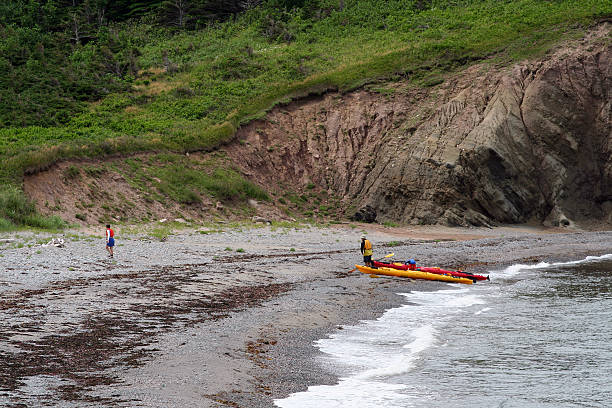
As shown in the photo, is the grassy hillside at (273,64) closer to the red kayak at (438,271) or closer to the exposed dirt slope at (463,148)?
the exposed dirt slope at (463,148)

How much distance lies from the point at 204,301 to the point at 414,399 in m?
7.67

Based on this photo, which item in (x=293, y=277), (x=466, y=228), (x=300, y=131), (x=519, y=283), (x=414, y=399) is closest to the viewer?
(x=414, y=399)

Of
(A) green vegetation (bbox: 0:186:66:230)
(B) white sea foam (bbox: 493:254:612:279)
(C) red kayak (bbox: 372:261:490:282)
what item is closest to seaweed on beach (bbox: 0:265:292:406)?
(C) red kayak (bbox: 372:261:490:282)

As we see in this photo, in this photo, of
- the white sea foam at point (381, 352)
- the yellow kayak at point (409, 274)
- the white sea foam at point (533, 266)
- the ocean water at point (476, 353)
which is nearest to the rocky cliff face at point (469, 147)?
the white sea foam at point (533, 266)

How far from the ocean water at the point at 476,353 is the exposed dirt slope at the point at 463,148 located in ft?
69.4

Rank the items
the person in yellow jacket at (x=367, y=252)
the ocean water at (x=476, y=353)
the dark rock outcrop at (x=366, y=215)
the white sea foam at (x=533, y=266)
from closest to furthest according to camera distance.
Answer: the ocean water at (x=476, y=353)
the person in yellow jacket at (x=367, y=252)
the white sea foam at (x=533, y=266)
the dark rock outcrop at (x=366, y=215)

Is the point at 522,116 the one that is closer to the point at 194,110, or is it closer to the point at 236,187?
the point at 236,187

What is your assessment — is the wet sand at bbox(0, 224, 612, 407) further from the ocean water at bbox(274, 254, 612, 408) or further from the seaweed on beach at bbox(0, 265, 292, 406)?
the ocean water at bbox(274, 254, 612, 408)

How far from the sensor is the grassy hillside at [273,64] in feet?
142

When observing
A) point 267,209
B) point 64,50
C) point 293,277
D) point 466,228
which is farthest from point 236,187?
point 64,50

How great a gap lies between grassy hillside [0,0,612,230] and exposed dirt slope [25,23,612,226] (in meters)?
2.49

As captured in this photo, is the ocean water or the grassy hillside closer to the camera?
the ocean water

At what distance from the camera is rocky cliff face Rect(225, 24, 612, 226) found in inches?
1647

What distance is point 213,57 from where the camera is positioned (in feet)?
210
